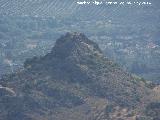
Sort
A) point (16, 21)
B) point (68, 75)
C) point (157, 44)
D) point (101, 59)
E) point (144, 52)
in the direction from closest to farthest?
point (68, 75) → point (101, 59) → point (144, 52) → point (157, 44) → point (16, 21)

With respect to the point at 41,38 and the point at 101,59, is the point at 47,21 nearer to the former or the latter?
the point at 41,38

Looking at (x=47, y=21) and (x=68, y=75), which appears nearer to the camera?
(x=68, y=75)

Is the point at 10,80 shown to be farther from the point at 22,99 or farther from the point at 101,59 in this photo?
the point at 101,59

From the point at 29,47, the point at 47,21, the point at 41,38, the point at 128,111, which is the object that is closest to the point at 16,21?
the point at 47,21

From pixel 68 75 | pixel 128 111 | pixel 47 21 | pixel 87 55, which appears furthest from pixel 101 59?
pixel 47 21

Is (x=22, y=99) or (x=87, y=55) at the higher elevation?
(x=87, y=55)

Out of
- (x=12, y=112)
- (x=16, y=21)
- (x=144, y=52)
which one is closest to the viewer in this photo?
(x=12, y=112)
